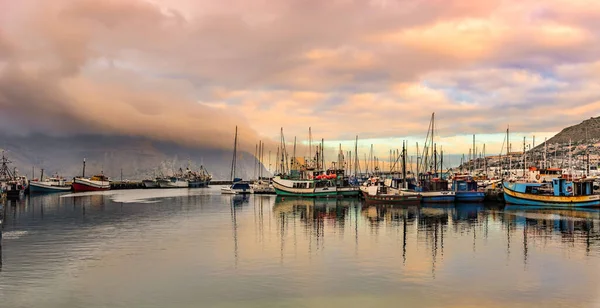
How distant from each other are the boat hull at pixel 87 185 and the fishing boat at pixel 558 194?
465 feet

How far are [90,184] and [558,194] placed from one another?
152302mm

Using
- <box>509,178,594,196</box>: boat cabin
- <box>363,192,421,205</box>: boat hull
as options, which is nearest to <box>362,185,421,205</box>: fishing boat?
<box>363,192,421,205</box>: boat hull

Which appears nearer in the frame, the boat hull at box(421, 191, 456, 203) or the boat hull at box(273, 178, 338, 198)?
the boat hull at box(421, 191, 456, 203)

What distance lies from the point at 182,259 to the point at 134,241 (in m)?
10.8

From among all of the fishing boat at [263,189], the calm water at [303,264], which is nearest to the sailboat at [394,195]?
the calm water at [303,264]

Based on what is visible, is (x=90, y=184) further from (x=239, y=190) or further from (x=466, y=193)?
(x=466, y=193)

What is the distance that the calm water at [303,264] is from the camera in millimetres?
23859

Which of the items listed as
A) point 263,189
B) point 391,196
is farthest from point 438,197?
point 263,189

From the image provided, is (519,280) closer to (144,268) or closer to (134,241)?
(144,268)

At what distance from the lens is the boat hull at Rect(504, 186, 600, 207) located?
238 feet

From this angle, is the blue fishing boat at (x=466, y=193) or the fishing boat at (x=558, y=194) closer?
the fishing boat at (x=558, y=194)

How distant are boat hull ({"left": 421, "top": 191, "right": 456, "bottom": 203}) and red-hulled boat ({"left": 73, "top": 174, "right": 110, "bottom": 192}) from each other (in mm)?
128494

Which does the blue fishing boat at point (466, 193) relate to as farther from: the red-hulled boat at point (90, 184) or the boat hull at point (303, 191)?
the red-hulled boat at point (90, 184)

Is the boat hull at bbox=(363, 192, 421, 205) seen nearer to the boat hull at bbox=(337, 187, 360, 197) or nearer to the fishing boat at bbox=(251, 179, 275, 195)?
the boat hull at bbox=(337, 187, 360, 197)
